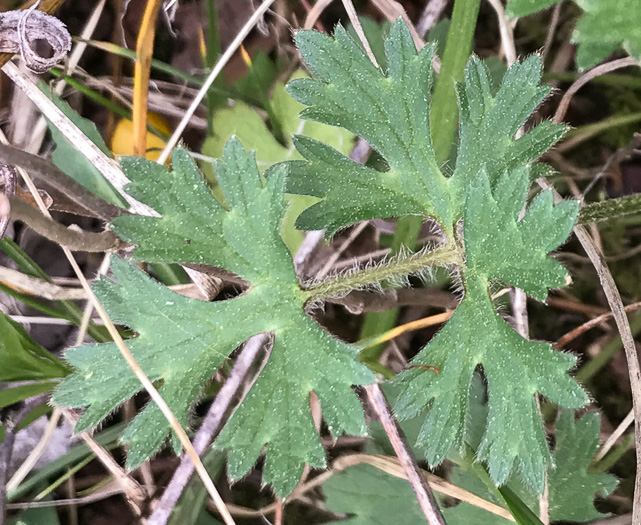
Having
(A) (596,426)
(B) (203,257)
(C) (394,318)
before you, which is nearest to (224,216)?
(B) (203,257)

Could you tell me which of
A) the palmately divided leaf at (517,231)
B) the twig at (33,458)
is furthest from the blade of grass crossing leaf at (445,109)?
the twig at (33,458)

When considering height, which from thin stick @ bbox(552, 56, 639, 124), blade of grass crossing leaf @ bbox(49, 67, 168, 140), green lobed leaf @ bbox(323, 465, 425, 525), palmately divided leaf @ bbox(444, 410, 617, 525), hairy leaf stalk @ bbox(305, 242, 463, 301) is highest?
thin stick @ bbox(552, 56, 639, 124)

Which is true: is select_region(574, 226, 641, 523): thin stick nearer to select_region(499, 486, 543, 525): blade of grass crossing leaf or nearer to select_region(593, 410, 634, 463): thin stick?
select_region(593, 410, 634, 463): thin stick

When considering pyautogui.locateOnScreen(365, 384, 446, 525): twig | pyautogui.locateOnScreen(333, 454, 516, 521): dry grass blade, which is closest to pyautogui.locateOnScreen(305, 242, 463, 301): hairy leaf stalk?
pyautogui.locateOnScreen(365, 384, 446, 525): twig

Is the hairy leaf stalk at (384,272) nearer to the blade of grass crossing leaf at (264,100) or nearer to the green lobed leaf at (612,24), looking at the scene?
the green lobed leaf at (612,24)

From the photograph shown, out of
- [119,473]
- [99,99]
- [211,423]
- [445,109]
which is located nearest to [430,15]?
[445,109]

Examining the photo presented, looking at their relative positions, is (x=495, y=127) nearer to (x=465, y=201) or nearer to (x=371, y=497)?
(x=465, y=201)

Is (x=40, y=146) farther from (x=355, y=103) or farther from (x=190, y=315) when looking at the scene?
(x=355, y=103)
